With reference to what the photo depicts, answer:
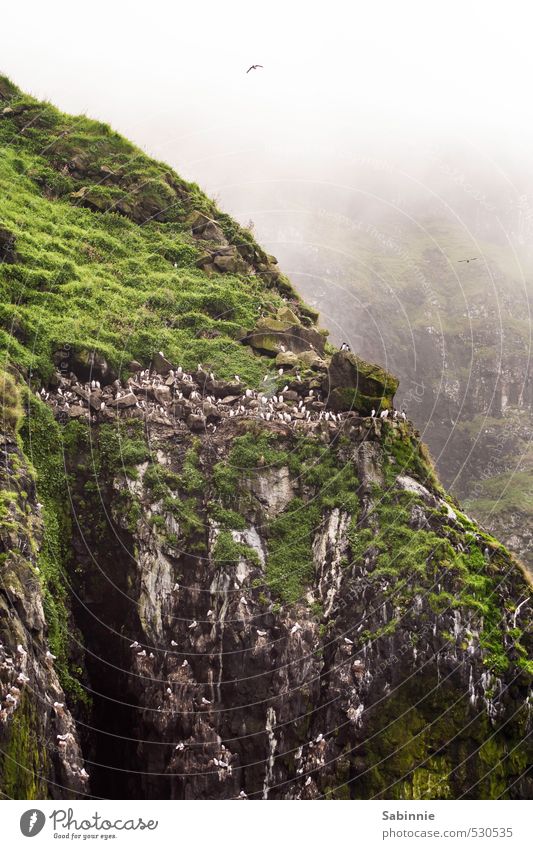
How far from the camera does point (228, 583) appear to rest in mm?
31391

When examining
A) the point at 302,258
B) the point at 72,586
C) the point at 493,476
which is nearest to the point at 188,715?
the point at 72,586

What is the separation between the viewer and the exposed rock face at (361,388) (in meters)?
36.2

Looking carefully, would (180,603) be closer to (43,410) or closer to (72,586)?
(72,586)

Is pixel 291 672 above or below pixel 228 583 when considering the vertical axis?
below

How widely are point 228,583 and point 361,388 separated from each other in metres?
9.74

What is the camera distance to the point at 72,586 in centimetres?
3164

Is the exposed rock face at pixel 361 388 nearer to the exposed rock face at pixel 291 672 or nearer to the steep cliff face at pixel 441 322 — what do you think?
the exposed rock face at pixel 291 672

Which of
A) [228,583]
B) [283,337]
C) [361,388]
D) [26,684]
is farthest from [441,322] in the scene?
[26,684]

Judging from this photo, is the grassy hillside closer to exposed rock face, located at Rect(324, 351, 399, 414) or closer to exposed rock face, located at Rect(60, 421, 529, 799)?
exposed rock face, located at Rect(324, 351, 399, 414)

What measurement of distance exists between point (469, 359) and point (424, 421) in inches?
331

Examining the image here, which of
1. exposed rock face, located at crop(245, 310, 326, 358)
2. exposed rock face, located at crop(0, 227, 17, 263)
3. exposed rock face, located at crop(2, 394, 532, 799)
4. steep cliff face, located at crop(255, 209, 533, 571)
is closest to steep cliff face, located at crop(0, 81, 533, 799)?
exposed rock face, located at crop(2, 394, 532, 799)

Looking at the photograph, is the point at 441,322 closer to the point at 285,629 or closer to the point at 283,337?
the point at 283,337

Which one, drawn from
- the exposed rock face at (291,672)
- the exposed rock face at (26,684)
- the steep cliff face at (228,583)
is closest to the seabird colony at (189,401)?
the steep cliff face at (228,583)

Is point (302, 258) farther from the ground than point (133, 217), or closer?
farther from the ground
